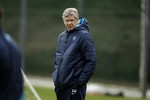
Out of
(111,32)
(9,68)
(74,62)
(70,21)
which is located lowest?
(111,32)

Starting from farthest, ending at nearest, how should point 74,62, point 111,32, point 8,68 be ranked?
point 111,32 < point 74,62 < point 8,68

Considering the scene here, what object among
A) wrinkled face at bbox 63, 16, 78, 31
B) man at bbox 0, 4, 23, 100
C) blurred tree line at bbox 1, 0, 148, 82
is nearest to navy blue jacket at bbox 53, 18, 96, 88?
wrinkled face at bbox 63, 16, 78, 31

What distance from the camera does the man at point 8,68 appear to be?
219 inches

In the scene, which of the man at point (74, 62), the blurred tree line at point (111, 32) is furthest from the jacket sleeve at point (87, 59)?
the blurred tree line at point (111, 32)

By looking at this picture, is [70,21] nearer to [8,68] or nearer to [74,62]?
[74,62]

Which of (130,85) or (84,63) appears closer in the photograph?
(84,63)

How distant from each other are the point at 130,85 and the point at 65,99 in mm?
12836

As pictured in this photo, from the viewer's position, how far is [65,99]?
805cm

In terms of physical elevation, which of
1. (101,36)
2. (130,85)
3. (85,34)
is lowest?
(130,85)

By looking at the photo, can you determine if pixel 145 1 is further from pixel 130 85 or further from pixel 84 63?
pixel 84 63

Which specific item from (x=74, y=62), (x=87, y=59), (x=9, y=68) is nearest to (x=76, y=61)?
(x=74, y=62)

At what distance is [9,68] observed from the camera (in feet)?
18.3

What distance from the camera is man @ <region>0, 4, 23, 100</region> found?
5570mm

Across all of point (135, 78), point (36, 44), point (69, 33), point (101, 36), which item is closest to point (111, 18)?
point (101, 36)
